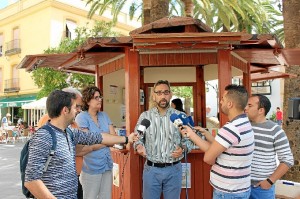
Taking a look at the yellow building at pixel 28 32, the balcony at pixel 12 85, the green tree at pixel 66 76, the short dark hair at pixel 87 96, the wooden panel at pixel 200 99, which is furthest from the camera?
the balcony at pixel 12 85

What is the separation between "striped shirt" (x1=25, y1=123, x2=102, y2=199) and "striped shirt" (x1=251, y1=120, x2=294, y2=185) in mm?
1846

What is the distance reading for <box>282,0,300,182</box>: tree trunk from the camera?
7.14 metres

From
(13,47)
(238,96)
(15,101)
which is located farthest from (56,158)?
(13,47)

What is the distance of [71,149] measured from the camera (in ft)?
9.53

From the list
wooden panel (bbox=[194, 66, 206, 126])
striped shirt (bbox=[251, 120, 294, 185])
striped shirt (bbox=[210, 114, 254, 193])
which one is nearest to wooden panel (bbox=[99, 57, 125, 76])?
wooden panel (bbox=[194, 66, 206, 126])

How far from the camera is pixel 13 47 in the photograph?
32.1 metres

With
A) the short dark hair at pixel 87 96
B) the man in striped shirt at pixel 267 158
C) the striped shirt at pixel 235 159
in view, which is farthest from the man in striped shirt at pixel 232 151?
the short dark hair at pixel 87 96

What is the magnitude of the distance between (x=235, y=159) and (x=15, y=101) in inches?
1197

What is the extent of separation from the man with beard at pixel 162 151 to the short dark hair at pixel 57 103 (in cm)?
148

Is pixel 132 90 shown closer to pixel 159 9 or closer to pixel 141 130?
pixel 141 130

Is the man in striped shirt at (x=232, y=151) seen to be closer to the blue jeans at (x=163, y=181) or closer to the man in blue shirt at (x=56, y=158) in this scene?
the blue jeans at (x=163, y=181)

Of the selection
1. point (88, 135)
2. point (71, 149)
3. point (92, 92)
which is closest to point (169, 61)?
point (92, 92)

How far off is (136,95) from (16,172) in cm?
705

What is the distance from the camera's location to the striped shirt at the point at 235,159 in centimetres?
312
